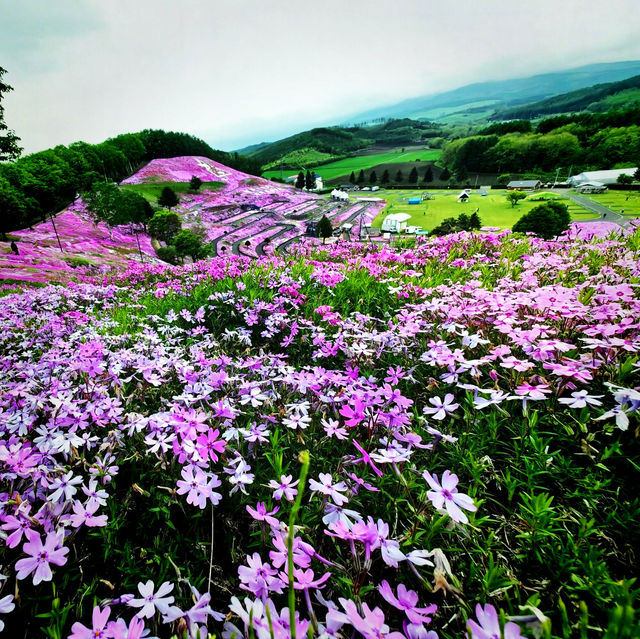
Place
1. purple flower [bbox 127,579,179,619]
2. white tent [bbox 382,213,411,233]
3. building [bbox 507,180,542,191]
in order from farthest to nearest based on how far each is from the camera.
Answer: white tent [bbox 382,213,411,233] < building [bbox 507,180,542,191] < purple flower [bbox 127,579,179,619]

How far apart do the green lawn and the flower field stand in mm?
67073

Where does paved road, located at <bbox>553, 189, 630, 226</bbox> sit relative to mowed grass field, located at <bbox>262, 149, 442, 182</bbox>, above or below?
below

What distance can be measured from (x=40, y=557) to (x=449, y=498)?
5.46 feet

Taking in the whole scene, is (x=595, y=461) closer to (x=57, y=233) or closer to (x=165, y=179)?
(x=57, y=233)

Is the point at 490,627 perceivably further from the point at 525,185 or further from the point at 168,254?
the point at 168,254

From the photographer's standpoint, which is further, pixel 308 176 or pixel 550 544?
pixel 308 176

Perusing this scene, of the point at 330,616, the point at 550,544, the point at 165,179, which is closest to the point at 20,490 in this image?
the point at 330,616

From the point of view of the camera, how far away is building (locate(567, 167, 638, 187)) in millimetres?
23172

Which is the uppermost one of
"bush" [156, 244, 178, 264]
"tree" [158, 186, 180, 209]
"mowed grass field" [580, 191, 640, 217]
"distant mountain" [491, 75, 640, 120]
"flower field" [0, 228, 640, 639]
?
"distant mountain" [491, 75, 640, 120]

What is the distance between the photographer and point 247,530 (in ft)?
5.74

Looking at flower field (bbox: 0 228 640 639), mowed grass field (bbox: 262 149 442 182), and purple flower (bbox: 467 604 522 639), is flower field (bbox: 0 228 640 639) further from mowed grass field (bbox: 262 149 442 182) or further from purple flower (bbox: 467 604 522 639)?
mowed grass field (bbox: 262 149 442 182)

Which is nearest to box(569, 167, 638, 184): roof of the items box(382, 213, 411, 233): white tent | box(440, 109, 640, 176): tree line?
box(440, 109, 640, 176): tree line

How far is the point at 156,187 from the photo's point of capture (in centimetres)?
6325

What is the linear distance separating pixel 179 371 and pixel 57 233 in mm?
44067
